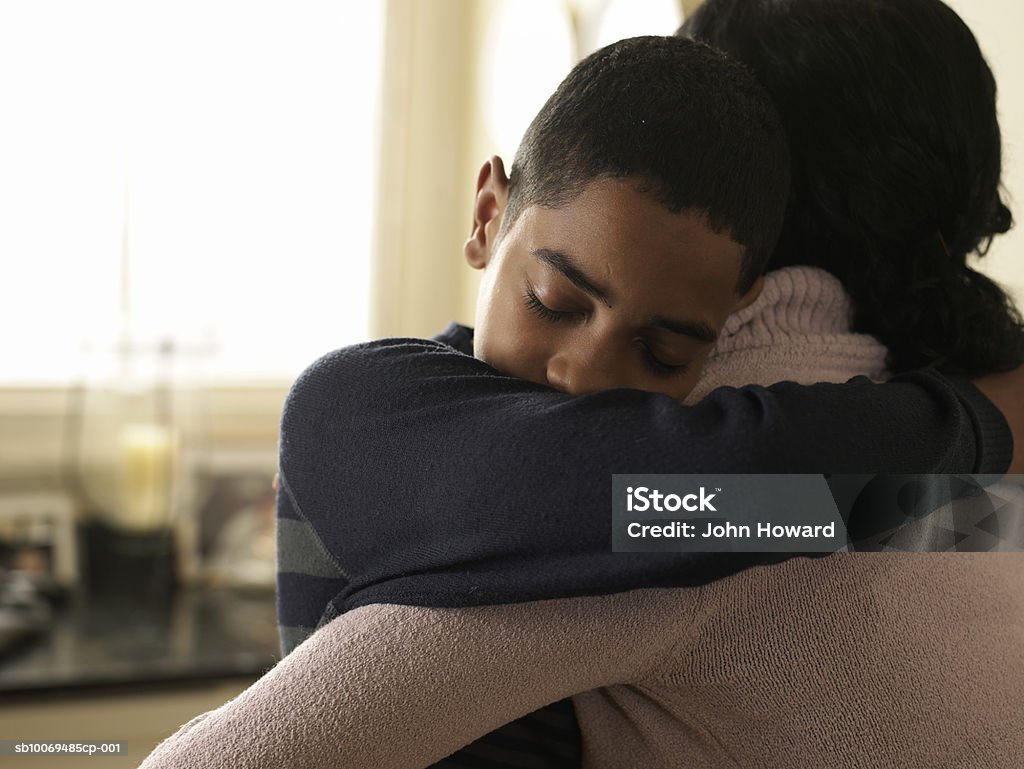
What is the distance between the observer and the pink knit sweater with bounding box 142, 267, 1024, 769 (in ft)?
1.75

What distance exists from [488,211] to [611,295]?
181 millimetres

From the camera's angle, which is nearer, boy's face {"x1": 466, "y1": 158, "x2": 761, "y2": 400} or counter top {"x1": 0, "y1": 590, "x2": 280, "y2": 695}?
boy's face {"x1": 466, "y1": 158, "x2": 761, "y2": 400}

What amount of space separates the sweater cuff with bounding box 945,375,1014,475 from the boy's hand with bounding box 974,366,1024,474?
0.5 inches

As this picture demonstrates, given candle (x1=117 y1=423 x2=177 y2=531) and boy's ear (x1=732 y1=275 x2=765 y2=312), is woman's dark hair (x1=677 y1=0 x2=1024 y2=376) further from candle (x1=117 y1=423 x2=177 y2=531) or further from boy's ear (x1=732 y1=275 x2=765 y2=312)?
candle (x1=117 y1=423 x2=177 y2=531)

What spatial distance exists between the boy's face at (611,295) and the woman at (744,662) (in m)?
0.04

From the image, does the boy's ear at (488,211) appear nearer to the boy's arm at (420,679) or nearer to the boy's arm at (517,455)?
the boy's arm at (517,455)

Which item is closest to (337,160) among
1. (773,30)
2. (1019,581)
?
(773,30)

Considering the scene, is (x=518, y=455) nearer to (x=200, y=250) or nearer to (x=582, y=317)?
(x=582, y=317)

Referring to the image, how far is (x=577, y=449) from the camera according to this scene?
0.53m

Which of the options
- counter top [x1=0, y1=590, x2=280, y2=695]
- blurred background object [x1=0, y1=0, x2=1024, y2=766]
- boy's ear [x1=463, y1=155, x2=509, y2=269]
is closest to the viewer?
boy's ear [x1=463, y1=155, x2=509, y2=269]

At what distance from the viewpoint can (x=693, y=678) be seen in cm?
57

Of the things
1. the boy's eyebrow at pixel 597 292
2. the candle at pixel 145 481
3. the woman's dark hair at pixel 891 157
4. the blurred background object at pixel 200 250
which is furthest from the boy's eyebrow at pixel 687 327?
the candle at pixel 145 481

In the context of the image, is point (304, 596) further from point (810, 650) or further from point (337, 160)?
point (337, 160)

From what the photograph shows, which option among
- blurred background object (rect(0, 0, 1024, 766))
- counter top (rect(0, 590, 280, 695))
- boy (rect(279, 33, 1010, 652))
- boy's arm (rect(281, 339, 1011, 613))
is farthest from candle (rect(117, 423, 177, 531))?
boy's arm (rect(281, 339, 1011, 613))
